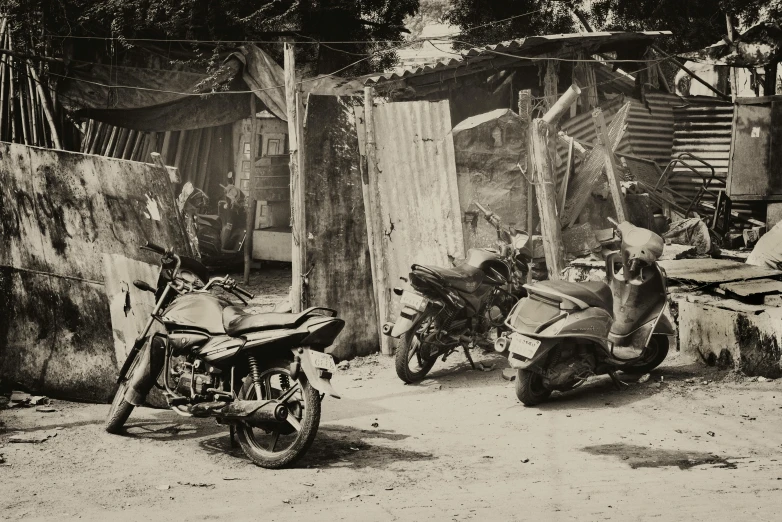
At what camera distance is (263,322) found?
5.30m

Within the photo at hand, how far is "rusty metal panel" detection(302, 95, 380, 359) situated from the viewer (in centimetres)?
857

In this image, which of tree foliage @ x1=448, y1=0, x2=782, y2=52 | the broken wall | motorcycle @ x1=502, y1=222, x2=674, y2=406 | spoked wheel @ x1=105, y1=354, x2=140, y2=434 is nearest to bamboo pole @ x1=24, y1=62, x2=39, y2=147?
the broken wall

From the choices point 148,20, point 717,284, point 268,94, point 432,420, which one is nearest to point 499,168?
point 717,284

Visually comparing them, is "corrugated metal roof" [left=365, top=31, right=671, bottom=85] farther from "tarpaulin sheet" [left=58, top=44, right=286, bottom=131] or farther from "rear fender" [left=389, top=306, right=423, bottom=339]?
"rear fender" [left=389, top=306, right=423, bottom=339]

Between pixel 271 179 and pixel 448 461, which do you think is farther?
pixel 271 179

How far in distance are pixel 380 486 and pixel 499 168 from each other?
5079 mm

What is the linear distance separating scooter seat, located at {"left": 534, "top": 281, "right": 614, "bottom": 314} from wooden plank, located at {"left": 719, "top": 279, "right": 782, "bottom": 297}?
50.2 inches

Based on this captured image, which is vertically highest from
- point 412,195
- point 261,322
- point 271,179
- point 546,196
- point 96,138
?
point 96,138

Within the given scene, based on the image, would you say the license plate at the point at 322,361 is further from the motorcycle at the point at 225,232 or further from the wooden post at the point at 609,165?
the motorcycle at the point at 225,232

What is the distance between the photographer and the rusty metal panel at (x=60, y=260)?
716 centimetres

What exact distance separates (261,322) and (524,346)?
2133 mm

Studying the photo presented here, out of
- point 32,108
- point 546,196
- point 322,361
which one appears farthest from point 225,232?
point 322,361

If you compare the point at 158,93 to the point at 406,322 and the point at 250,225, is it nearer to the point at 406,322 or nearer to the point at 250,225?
the point at 250,225

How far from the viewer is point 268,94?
12773 millimetres
